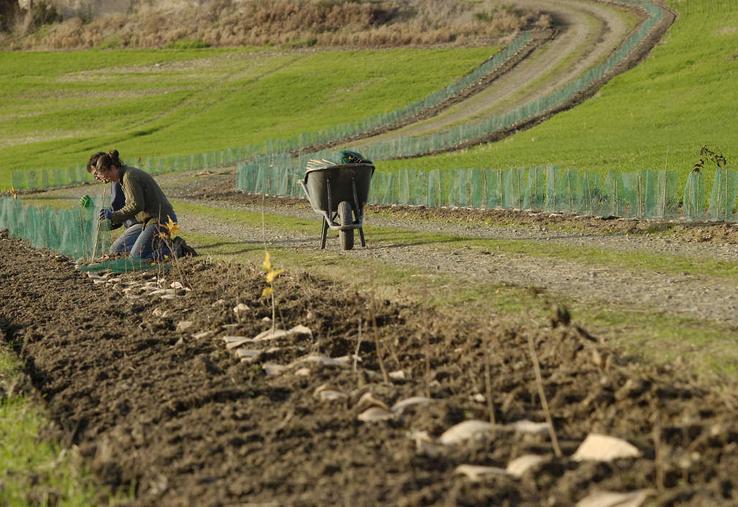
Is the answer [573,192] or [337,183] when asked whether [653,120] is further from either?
[337,183]

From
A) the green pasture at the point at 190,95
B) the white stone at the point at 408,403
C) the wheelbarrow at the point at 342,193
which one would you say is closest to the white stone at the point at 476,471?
the white stone at the point at 408,403

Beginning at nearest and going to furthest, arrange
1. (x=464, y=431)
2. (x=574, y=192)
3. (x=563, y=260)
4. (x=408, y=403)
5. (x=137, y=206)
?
(x=464, y=431)
(x=408, y=403)
(x=563, y=260)
(x=137, y=206)
(x=574, y=192)

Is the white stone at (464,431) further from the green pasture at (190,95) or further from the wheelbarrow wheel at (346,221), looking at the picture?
the green pasture at (190,95)

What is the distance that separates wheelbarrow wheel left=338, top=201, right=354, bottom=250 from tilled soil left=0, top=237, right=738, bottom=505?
15.5 feet

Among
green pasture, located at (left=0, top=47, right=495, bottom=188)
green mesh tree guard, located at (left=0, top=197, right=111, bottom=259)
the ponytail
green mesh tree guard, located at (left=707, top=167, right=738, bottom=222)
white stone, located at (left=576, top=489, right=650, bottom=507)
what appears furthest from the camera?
green pasture, located at (left=0, top=47, right=495, bottom=188)

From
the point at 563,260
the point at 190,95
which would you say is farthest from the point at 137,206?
the point at 190,95

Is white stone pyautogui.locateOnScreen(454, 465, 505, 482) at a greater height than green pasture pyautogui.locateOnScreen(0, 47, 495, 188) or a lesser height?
lesser

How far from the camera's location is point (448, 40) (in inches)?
2847

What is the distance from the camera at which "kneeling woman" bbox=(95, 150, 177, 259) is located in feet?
39.7

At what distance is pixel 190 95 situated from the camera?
219 feet

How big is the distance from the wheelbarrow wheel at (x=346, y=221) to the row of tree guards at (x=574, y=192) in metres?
5.36

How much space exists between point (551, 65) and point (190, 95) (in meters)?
23.2

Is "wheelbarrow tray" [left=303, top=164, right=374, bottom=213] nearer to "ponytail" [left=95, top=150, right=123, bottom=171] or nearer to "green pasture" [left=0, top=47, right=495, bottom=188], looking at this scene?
"ponytail" [left=95, top=150, right=123, bottom=171]

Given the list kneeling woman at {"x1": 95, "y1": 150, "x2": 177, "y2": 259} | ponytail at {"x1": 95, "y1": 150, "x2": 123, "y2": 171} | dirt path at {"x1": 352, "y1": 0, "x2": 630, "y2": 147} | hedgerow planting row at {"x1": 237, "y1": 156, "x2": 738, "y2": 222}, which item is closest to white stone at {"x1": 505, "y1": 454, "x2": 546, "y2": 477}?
kneeling woman at {"x1": 95, "y1": 150, "x2": 177, "y2": 259}
